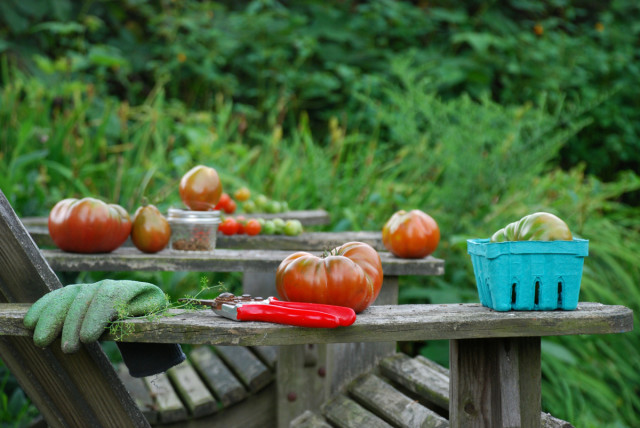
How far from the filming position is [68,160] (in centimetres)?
457

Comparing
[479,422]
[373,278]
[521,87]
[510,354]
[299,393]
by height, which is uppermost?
[521,87]

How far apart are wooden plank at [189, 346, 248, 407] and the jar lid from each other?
962 mm

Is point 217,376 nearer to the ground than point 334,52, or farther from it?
nearer to the ground

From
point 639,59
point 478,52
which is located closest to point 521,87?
point 478,52

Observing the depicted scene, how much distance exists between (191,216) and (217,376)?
1126 millimetres

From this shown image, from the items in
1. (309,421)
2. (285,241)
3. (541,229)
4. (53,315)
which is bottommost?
(309,421)

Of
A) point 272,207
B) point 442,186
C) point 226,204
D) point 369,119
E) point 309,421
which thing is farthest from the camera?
point 369,119

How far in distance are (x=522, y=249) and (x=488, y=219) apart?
2.32 meters

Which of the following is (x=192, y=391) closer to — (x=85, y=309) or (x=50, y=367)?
(x=50, y=367)

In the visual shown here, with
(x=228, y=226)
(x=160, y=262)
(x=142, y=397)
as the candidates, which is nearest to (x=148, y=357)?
(x=160, y=262)

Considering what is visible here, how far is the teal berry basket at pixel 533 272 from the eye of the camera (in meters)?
1.72

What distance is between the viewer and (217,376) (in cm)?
341

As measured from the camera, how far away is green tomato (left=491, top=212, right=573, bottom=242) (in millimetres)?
1742

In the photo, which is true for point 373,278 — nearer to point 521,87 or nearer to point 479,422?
point 479,422
